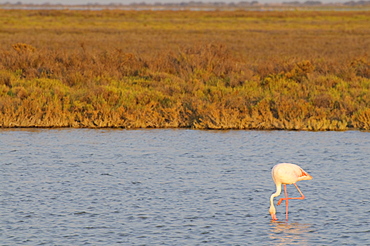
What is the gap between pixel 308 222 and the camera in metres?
8.46

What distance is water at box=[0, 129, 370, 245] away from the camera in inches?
312

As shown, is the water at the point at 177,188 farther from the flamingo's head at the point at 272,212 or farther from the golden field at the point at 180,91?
the golden field at the point at 180,91

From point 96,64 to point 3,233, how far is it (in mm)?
15793

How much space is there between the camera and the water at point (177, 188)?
26.0 feet

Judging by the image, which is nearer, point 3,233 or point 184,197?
point 3,233

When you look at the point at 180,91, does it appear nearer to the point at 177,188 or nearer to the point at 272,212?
the point at 177,188

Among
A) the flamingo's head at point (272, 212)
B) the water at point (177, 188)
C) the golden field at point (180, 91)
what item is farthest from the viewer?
the golden field at point (180, 91)

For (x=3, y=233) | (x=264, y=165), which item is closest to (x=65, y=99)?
(x=264, y=165)

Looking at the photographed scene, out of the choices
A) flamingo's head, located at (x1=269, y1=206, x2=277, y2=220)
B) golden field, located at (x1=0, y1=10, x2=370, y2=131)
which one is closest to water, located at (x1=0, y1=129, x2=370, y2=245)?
flamingo's head, located at (x1=269, y1=206, x2=277, y2=220)

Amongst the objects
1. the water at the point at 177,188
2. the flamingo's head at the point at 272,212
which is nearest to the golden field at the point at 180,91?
the water at the point at 177,188

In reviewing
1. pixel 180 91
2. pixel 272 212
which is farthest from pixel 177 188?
pixel 180 91

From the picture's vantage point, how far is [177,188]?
10.2 meters

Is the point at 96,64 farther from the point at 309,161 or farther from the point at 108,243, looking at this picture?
the point at 108,243

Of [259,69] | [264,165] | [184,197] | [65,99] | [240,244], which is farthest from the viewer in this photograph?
[259,69]
